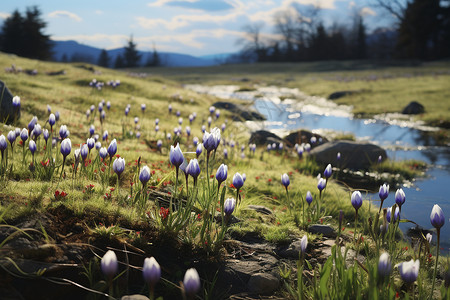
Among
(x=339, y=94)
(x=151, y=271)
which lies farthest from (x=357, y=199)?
(x=339, y=94)

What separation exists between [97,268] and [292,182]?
16.5 ft

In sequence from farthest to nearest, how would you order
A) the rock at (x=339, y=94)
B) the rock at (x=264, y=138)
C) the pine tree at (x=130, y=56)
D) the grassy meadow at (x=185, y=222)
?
the pine tree at (x=130, y=56) → the rock at (x=339, y=94) → the rock at (x=264, y=138) → the grassy meadow at (x=185, y=222)

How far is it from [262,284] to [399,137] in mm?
12181

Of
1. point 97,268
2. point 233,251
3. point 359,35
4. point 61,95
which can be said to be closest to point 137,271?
point 97,268

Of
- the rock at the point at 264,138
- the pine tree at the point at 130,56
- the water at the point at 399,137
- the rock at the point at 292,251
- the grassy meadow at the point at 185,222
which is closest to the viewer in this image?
the grassy meadow at the point at 185,222

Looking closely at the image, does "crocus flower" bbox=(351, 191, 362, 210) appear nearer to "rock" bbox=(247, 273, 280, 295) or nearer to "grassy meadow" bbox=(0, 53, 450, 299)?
"grassy meadow" bbox=(0, 53, 450, 299)

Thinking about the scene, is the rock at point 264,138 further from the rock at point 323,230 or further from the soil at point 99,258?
the soil at point 99,258

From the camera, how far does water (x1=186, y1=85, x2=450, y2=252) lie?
6928mm

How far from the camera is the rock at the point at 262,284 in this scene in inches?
137

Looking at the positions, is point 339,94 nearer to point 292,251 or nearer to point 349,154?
point 349,154

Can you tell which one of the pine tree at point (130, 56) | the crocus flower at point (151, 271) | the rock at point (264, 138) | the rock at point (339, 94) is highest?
the pine tree at point (130, 56)

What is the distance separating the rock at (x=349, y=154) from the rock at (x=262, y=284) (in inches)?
258

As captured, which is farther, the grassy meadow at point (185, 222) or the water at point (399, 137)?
the water at point (399, 137)

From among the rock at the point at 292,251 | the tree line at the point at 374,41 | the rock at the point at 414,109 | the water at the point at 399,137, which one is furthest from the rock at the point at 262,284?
the tree line at the point at 374,41
